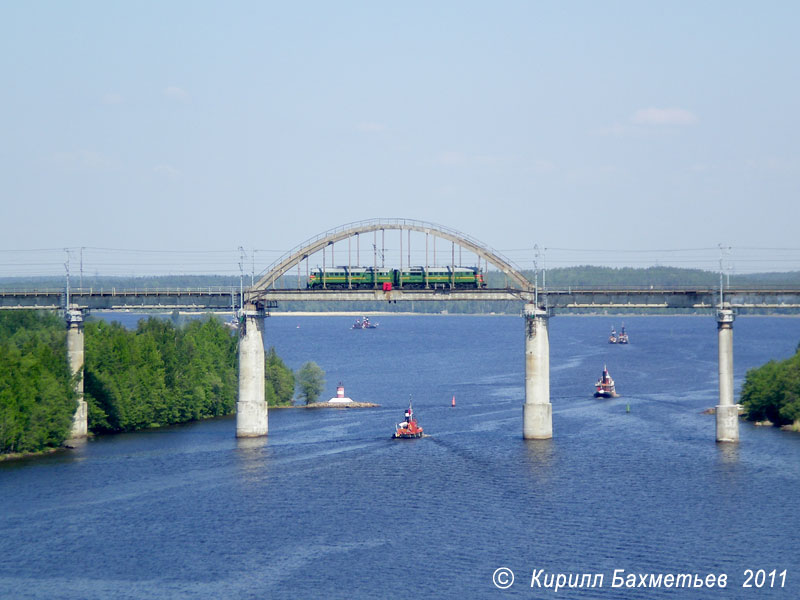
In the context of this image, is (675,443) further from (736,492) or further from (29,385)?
(29,385)

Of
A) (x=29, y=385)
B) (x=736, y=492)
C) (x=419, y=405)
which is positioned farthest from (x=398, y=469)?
(x=419, y=405)

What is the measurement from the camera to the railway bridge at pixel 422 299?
360ft

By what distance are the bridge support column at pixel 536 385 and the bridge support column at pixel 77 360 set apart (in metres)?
43.0

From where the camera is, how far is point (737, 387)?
165375mm

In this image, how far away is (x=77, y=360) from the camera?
4555 inches

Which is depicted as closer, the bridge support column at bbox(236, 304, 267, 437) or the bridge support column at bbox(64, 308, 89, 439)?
the bridge support column at bbox(236, 304, 267, 437)

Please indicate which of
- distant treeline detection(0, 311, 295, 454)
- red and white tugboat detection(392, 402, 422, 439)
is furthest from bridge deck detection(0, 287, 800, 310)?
red and white tugboat detection(392, 402, 422, 439)

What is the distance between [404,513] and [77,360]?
4908 centimetres

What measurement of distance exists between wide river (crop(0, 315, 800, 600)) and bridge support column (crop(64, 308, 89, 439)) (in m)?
3.72

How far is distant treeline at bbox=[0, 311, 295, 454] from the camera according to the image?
10231 centimetres

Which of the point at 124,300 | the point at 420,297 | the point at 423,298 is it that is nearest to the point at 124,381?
the point at 124,300

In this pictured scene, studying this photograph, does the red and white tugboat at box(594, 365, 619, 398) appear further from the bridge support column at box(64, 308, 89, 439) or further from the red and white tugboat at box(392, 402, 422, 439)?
the bridge support column at box(64, 308, 89, 439)

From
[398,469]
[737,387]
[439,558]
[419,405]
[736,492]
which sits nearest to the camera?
[439,558]

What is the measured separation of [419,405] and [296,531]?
71.9 metres
